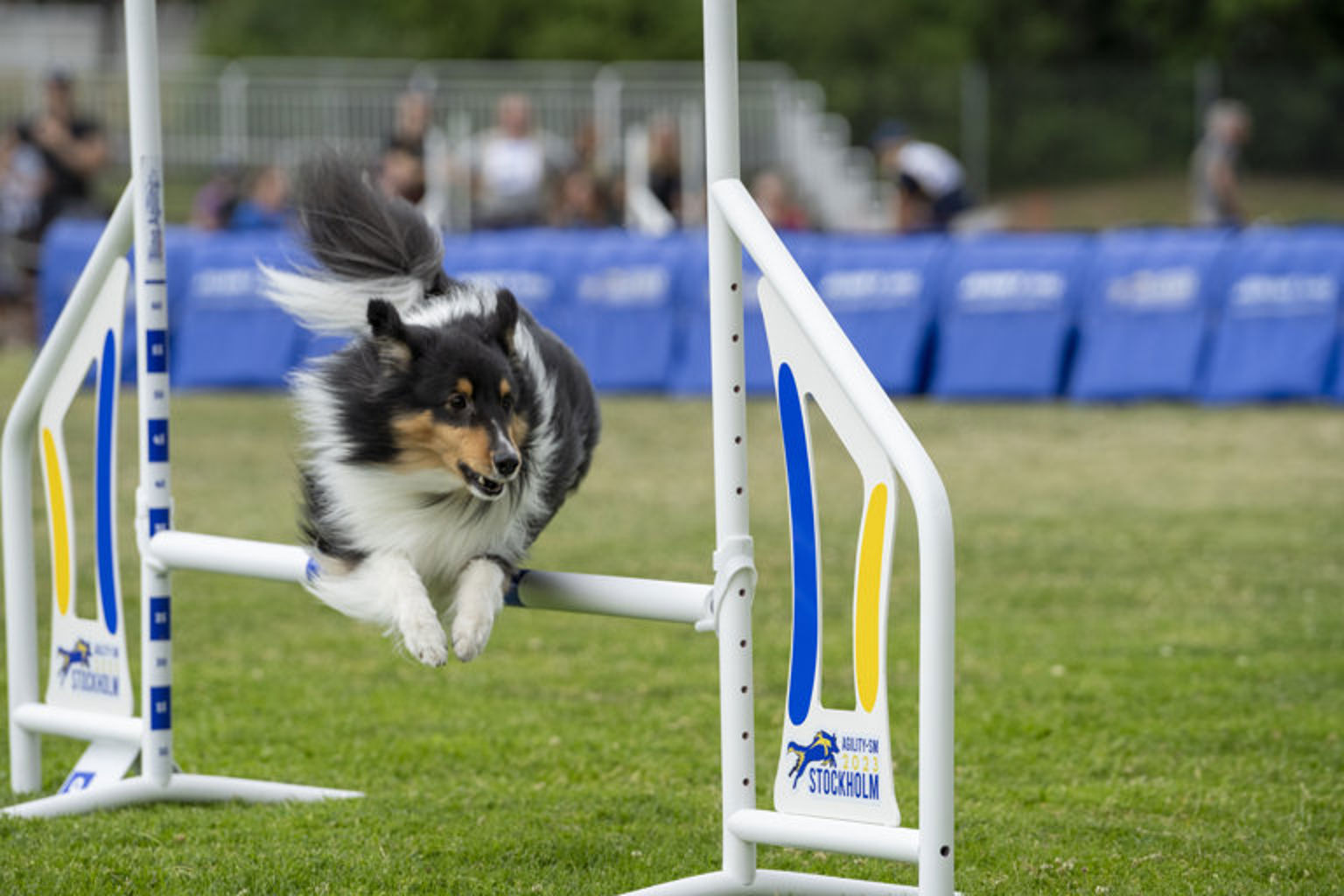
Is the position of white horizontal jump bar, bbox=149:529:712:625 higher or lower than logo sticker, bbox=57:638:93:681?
higher

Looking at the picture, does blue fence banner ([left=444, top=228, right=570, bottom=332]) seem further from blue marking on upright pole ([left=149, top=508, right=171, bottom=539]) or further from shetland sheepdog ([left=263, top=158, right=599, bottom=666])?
shetland sheepdog ([left=263, top=158, right=599, bottom=666])

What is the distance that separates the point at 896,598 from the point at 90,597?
337 centimetres

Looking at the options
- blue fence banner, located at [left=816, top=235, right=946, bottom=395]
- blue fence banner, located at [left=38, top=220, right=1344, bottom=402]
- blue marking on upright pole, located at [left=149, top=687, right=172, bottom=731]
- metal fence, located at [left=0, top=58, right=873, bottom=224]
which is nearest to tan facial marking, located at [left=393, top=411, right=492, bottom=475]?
blue marking on upright pole, located at [left=149, top=687, right=172, bottom=731]

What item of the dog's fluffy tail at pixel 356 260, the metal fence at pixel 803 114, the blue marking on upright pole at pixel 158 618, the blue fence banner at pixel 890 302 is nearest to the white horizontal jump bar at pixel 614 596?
the dog's fluffy tail at pixel 356 260

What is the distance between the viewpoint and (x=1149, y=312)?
12992mm

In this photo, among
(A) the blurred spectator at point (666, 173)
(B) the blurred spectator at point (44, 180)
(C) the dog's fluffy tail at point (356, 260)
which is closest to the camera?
(C) the dog's fluffy tail at point (356, 260)

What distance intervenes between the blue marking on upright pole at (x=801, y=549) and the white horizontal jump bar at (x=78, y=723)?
6.85 feet

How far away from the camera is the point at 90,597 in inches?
304

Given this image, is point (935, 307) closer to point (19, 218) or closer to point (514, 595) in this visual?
point (19, 218)

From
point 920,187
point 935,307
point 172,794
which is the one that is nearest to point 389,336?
point 172,794

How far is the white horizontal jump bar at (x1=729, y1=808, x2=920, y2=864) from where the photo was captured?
12.1ft

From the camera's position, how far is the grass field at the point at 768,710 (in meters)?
4.56

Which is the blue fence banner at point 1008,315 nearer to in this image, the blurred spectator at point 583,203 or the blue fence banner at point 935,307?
the blue fence banner at point 935,307

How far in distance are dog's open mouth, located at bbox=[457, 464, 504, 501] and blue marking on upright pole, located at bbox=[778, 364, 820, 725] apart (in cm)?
68
